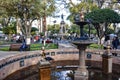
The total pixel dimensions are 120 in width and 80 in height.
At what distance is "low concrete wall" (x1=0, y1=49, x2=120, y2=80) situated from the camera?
43.7 feet

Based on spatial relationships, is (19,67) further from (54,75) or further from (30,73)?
(54,75)

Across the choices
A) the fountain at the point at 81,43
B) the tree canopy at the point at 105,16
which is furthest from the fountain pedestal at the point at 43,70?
the tree canopy at the point at 105,16

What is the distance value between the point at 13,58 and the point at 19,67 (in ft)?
3.71

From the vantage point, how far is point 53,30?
3211 inches

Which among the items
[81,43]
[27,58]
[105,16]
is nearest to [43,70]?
[81,43]

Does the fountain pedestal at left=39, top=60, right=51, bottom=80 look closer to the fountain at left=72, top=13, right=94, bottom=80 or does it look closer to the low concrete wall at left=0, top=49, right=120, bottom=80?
the fountain at left=72, top=13, right=94, bottom=80

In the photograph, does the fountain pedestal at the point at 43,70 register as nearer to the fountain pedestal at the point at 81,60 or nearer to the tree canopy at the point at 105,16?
the fountain pedestal at the point at 81,60

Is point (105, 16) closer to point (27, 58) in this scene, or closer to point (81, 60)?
point (27, 58)

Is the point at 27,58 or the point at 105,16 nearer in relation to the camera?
the point at 27,58

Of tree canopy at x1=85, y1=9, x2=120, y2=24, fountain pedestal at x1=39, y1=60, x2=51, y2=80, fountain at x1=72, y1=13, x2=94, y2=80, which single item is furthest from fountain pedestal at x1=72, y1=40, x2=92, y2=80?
tree canopy at x1=85, y1=9, x2=120, y2=24

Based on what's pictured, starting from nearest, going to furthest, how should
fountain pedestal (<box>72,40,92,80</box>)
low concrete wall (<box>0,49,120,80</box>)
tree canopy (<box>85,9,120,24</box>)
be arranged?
fountain pedestal (<box>72,40,92,80</box>) → low concrete wall (<box>0,49,120,80</box>) → tree canopy (<box>85,9,120,24</box>)

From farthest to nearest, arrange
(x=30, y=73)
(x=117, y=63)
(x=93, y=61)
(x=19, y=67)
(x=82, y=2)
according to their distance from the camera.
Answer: (x=82, y=2)
(x=93, y=61)
(x=117, y=63)
(x=19, y=67)
(x=30, y=73)

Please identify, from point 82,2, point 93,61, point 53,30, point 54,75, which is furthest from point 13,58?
point 53,30

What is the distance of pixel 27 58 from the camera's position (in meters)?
16.9
